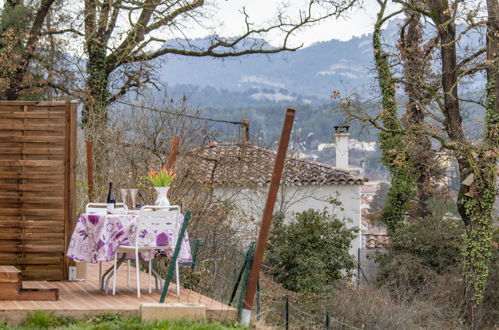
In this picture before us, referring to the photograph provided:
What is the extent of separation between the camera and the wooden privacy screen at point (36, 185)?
9.07 meters

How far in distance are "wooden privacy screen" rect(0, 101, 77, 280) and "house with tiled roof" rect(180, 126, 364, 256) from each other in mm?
4926

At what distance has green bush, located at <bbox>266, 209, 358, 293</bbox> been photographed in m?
17.8

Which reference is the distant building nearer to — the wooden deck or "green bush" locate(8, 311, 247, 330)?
the wooden deck

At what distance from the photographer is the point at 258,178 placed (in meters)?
21.5

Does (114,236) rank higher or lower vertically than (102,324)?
higher

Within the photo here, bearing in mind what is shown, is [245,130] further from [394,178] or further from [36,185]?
[36,185]

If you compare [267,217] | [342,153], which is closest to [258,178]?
[342,153]

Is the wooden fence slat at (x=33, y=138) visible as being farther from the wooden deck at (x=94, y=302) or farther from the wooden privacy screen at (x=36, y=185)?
the wooden deck at (x=94, y=302)

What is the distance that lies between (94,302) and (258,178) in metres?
13.8

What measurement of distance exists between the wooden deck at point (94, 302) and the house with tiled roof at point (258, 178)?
17.3 feet

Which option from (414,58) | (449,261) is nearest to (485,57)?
(414,58)

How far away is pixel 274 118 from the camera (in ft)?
206

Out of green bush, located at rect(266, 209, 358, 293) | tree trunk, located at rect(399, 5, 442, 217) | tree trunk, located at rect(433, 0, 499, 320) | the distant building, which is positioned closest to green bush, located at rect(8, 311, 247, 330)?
green bush, located at rect(266, 209, 358, 293)

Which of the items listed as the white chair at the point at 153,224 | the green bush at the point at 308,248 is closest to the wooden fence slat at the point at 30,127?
the white chair at the point at 153,224
